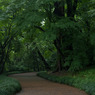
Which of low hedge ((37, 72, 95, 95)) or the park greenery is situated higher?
the park greenery

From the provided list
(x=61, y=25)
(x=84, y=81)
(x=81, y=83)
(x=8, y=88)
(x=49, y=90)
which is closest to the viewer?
(x=8, y=88)

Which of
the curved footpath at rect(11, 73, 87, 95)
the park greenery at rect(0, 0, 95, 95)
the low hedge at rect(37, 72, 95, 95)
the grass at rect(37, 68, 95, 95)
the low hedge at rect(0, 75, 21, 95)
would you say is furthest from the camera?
the park greenery at rect(0, 0, 95, 95)

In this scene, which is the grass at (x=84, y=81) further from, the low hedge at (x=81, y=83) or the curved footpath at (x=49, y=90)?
the curved footpath at (x=49, y=90)

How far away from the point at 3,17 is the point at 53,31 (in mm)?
4550

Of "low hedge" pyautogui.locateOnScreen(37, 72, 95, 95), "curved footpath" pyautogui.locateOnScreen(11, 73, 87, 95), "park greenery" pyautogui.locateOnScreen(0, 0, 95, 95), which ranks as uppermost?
"park greenery" pyautogui.locateOnScreen(0, 0, 95, 95)

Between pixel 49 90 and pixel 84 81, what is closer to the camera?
pixel 49 90

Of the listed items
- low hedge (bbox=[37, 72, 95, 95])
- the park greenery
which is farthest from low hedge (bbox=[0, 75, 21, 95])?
the park greenery

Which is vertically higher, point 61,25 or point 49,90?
point 61,25

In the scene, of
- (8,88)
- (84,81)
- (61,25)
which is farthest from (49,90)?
(61,25)

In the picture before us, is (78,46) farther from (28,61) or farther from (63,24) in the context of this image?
(28,61)

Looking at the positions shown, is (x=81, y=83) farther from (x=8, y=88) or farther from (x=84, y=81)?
(x=8, y=88)

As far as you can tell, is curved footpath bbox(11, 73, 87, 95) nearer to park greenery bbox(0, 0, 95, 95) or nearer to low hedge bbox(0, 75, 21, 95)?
low hedge bbox(0, 75, 21, 95)

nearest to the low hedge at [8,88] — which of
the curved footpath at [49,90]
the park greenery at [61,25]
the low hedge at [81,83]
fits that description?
the curved footpath at [49,90]

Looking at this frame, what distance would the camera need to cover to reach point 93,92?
307 inches
